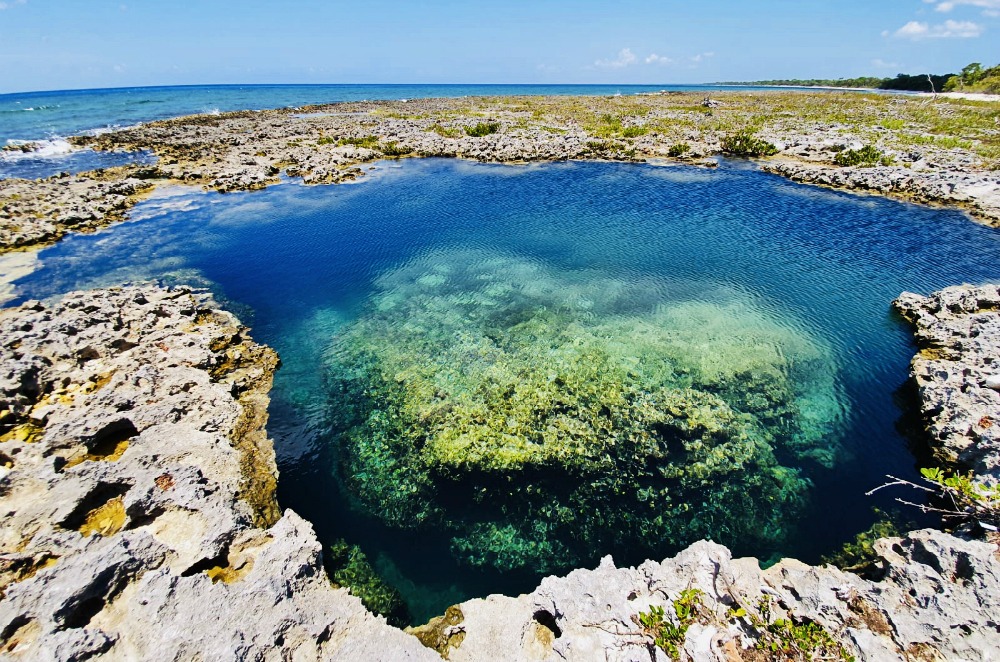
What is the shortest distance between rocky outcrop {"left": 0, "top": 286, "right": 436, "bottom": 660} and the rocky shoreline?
25.9 meters

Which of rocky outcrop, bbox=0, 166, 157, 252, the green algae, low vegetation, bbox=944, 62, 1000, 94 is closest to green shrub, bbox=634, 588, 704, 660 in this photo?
the green algae

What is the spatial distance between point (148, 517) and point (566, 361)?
15096mm

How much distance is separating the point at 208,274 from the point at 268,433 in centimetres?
1790

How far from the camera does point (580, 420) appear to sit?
640 inches

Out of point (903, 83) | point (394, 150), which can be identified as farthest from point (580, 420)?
point (903, 83)

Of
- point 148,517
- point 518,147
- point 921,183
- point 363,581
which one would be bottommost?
point 363,581

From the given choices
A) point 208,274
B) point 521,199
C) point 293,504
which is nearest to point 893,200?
point 521,199

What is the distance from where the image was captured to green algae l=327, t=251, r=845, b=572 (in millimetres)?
13016

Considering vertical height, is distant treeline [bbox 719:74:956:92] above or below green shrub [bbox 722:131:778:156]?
above

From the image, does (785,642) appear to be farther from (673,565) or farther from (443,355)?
(443,355)

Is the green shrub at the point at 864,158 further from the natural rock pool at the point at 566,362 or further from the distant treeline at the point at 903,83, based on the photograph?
the distant treeline at the point at 903,83

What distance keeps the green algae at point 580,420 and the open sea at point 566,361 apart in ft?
0.27

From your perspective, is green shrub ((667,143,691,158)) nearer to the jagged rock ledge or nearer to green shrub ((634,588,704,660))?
the jagged rock ledge

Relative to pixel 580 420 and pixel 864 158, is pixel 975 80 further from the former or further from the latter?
pixel 580 420
